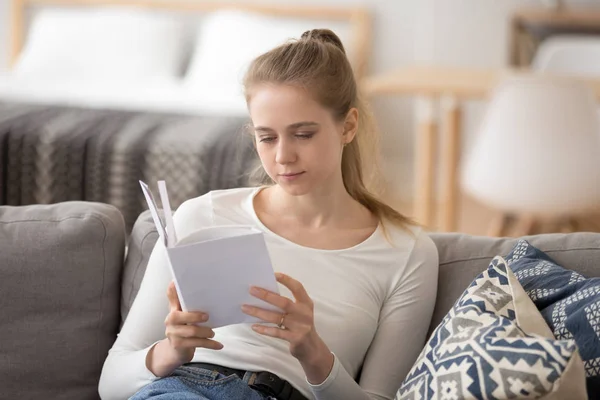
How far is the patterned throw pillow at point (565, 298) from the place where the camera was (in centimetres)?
139

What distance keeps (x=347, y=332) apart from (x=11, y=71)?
3806 mm

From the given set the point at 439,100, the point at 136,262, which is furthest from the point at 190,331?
the point at 439,100

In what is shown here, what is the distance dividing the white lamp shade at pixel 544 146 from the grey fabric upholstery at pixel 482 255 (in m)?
1.42

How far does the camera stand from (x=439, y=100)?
3.64 metres

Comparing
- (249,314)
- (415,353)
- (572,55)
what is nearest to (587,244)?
(415,353)

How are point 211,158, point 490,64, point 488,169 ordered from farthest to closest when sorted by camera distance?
point 490,64
point 211,158
point 488,169

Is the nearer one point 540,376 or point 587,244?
point 540,376

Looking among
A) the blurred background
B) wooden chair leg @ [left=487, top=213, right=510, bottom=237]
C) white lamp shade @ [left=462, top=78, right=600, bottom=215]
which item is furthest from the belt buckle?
wooden chair leg @ [left=487, top=213, right=510, bottom=237]

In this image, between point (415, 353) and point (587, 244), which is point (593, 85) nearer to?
point (587, 244)

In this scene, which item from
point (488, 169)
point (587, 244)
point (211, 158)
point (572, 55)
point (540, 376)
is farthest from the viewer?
point (572, 55)

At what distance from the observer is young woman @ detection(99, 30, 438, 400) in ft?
5.01

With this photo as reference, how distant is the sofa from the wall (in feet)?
10.2

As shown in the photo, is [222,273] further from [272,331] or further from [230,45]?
[230,45]

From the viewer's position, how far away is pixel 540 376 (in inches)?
48.6
